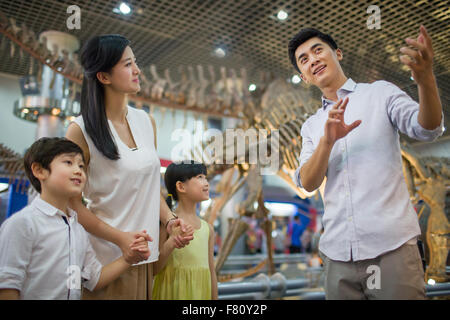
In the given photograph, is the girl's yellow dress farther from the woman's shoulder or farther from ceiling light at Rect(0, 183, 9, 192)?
ceiling light at Rect(0, 183, 9, 192)

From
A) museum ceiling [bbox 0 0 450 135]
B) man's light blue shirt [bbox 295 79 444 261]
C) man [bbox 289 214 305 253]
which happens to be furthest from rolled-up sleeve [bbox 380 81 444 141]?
man [bbox 289 214 305 253]

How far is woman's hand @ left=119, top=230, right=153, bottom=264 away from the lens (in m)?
0.78

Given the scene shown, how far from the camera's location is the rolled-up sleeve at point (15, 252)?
67 centimetres

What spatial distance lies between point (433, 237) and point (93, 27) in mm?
1802

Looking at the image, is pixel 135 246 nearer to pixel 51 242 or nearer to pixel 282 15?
pixel 51 242

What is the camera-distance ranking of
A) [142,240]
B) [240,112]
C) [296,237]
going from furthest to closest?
[296,237] → [240,112] → [142,240]

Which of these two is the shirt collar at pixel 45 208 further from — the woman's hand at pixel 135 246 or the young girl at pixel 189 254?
the young girl at pixel 189 254

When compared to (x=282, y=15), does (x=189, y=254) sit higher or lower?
lower

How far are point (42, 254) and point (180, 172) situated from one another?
0.55 metres

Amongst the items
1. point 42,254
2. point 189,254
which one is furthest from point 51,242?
point 189,254

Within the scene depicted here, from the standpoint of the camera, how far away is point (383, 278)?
757 mm

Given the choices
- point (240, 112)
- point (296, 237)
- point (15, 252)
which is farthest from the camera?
point (296, 237)

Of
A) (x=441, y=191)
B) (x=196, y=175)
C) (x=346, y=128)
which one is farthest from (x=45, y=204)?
(x=441, y=191)

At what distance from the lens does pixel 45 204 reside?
753 mm
